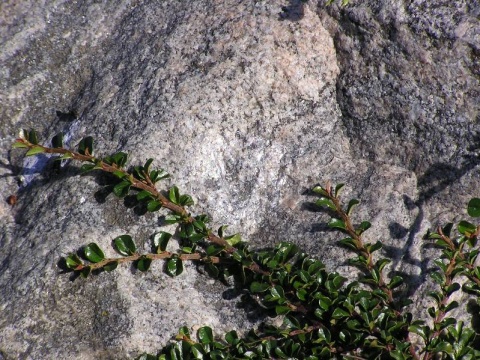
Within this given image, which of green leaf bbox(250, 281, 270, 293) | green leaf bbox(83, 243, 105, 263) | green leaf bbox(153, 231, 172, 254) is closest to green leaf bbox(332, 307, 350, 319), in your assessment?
green leaf bbox(250, 281, 270, 293)

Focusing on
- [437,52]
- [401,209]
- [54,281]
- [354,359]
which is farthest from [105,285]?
[437,52]

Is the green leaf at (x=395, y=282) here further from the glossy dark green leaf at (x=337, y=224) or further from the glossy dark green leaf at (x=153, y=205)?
the glossy dark green leaf at (x=153, y=205)

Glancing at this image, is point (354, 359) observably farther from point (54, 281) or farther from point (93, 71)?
point (93, 71)

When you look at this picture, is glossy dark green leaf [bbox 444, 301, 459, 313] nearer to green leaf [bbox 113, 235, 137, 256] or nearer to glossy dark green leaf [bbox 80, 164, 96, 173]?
green leaf [bbox 113, 235, 137, 256]

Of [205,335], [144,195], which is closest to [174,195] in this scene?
[144,195]

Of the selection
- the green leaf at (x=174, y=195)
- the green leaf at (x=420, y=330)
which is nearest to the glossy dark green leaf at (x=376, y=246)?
the green leaf at (x=420, y=330)

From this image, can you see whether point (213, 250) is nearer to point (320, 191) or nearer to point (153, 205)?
point (153, 205)
